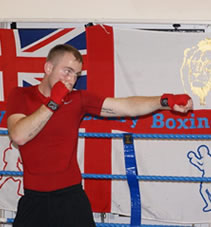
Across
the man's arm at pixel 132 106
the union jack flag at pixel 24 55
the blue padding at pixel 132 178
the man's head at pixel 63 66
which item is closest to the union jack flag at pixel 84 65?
the union jack flag at pixel 24 55

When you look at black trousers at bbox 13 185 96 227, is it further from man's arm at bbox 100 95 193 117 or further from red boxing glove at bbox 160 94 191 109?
red boxing glove at bbox 160 94 191 109

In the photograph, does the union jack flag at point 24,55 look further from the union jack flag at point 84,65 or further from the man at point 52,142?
the man at point 52,142

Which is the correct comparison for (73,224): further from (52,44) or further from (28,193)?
(52,44)

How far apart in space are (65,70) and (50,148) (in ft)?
1.18

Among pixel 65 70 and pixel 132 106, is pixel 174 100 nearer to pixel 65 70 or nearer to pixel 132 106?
pixel 132 106

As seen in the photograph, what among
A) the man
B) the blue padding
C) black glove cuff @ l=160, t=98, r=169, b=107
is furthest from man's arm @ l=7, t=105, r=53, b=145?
the blue padding

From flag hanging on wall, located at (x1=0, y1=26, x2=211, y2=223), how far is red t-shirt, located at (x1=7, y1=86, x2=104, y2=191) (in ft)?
3.44

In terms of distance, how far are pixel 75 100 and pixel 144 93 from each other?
1075mm

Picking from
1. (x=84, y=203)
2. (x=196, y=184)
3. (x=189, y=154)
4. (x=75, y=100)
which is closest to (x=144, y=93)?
(x=189, y=154)

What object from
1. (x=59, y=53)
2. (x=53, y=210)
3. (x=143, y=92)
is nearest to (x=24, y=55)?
(x=143, y=92)

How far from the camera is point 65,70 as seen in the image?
176cm

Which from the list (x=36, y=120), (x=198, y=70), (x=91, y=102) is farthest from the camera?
(x=198, y=70)

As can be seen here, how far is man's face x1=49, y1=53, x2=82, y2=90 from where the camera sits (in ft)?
5.74

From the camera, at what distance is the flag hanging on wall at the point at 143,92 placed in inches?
109
